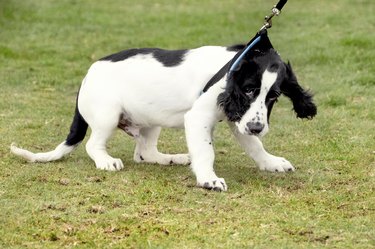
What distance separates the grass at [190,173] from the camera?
18.3 ft

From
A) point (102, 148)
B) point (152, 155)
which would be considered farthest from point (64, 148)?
point (152, 155)

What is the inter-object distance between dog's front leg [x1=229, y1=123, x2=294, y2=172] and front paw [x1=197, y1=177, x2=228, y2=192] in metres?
0.78

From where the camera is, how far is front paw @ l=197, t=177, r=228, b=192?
6.66 m

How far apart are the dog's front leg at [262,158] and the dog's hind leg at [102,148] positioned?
106cm

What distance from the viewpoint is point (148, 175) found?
7.25 m

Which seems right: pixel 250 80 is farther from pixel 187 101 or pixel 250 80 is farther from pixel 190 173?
pixel 190 173

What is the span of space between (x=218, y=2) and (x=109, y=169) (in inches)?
A: 539

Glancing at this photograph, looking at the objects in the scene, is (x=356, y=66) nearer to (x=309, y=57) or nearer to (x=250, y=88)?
(x=309, y=57)

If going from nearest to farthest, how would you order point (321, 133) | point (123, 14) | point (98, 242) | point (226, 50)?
point (98, 242), point (226, 50), point (321, 133), point (123, 14)

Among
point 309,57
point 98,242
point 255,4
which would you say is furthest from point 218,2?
point 98,242

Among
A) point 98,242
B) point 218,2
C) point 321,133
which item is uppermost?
point 98,242

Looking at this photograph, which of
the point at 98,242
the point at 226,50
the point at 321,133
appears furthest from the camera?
the point at 321,133

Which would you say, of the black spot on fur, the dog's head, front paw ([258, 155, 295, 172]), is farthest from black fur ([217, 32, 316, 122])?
the black spot on fur

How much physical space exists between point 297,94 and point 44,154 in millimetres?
2319
